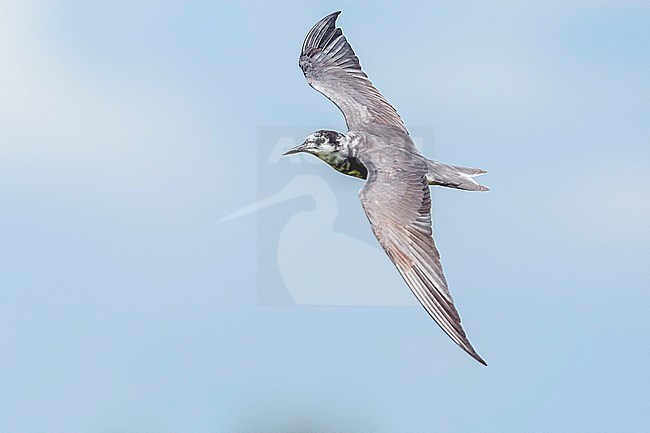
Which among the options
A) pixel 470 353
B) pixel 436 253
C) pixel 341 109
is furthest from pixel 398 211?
pixel 341 109

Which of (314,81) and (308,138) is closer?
(308,138)

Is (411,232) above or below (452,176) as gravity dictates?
below

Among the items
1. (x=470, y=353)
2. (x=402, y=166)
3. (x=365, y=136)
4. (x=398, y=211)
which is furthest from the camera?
(x=365, y=136)

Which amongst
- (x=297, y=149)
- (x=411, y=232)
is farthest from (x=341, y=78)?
(x=411, y=232)

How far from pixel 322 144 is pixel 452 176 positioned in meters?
1.70

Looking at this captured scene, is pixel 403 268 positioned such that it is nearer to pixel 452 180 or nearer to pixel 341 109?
pixel 452 180

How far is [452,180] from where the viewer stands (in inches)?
567

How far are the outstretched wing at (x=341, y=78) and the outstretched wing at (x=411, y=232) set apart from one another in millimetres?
2044

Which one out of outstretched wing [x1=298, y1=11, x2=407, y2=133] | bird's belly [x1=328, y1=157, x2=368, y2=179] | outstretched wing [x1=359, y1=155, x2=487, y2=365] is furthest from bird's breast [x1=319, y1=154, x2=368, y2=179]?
outstretched wing [x1=298, y1=11, x2=407, y2=133]

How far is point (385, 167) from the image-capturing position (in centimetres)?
1372

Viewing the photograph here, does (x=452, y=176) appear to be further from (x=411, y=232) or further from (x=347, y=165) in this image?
(x=411, y=232)

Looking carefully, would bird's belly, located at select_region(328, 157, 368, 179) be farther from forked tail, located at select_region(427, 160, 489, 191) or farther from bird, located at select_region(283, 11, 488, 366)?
forked tail, located at select_region(427, 160, 489, 191)

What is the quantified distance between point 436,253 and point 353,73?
541cm

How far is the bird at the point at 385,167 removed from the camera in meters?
11.6
